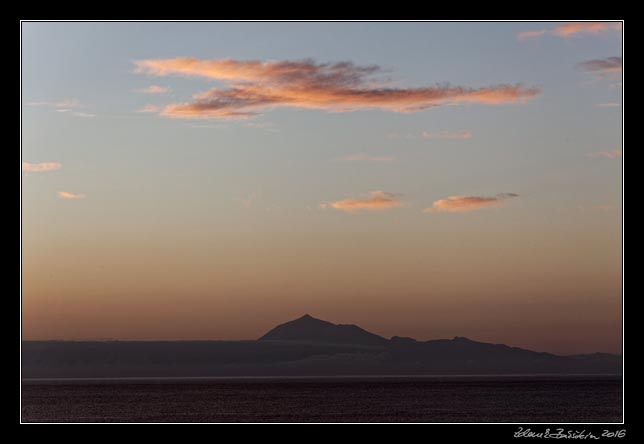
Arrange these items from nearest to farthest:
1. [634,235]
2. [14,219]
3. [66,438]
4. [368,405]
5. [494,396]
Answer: [14,219] → [634,235] → [66,438] → [368,405] → [494,396]

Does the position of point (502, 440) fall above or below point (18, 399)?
below

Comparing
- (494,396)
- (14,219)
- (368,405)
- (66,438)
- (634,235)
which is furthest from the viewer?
(494,396)

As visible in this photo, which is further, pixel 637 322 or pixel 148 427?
pixel 148 427

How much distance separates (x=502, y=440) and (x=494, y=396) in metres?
147

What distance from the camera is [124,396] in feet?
561

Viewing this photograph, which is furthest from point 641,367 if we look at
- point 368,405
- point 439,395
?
point 439,395

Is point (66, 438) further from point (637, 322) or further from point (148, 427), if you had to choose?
point (637, 322)

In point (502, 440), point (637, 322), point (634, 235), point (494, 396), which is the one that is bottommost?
point (494, 396)
